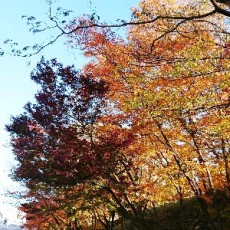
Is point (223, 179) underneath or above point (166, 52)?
underneath

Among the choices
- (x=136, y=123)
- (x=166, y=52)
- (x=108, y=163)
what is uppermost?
(x=166, y=52)

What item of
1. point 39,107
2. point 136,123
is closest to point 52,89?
point 39,107

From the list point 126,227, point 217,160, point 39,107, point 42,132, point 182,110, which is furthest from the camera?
point 126,227

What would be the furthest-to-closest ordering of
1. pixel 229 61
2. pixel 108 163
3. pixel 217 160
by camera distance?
pixel 217 160 → pixel 108 163 → pixel 229 61

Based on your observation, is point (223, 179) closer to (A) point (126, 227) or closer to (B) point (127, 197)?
(B) point (127, 197)

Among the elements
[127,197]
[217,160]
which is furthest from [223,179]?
[127,197]

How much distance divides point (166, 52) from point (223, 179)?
7.58 meters

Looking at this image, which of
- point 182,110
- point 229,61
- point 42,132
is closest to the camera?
point 229,61

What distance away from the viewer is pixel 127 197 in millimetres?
14992

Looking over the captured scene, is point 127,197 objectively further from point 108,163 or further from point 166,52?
point 166,52

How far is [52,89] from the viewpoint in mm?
14594

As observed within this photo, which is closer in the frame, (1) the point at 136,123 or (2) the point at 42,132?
(1) the point at 136,123

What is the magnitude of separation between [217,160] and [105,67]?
7402 millimetres

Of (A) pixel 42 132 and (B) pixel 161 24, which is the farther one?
(A) pixel 42 132
